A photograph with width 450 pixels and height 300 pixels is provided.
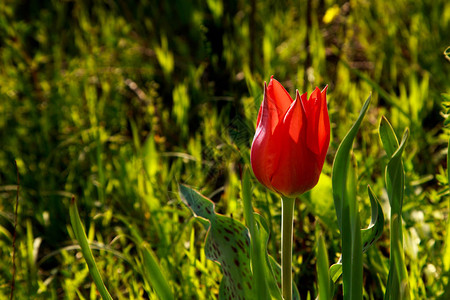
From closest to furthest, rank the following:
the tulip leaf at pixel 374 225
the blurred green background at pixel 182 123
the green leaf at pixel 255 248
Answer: the green leaf at pixel 255 248 < the tulip leaf at pixel 374 225 < the blurred green background at pixel 182 123

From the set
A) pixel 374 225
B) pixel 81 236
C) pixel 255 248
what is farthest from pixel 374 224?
pixel 81 236

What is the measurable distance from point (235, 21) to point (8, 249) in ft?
4.42

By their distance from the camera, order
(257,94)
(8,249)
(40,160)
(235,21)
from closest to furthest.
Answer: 1. (257,94)
2. (8,249)
3. (40,160)
4. (235,21)

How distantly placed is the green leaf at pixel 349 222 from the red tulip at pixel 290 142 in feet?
0.10

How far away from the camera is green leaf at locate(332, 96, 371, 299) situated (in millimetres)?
661

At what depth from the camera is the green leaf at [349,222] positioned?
661 mm

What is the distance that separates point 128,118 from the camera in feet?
6.56

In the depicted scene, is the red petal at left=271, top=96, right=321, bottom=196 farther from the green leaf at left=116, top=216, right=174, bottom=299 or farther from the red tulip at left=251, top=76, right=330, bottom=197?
the green leaf at left=116, top=216, right=174, bottom=299

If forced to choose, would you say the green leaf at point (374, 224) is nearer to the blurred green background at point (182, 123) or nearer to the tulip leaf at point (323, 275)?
the tulip leaf at point (323, 275)

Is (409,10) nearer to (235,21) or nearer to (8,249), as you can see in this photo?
(235,21)

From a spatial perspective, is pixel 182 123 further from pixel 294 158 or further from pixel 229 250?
pixel 294 158

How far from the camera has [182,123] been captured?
1.82 meters

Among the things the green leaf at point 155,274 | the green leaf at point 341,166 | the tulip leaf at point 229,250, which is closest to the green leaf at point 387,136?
the green leaf at point 341,166

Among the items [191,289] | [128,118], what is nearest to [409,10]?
[128,118]
